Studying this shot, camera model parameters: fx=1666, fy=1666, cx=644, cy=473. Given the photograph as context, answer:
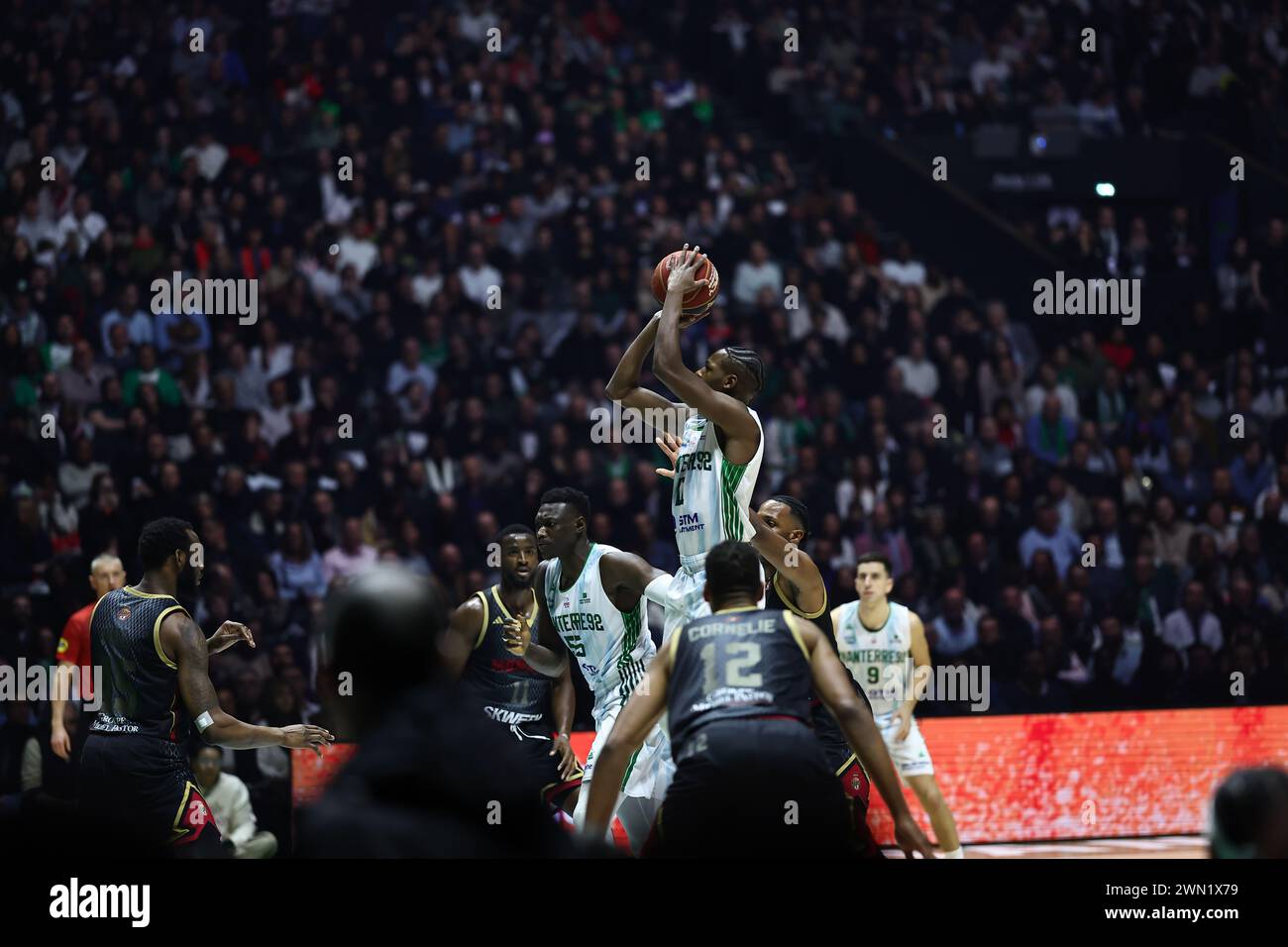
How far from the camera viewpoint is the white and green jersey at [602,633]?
772 centimetres

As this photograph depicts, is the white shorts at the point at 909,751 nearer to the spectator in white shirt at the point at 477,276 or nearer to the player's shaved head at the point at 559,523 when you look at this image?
the player's shaved head at the point at 559,523

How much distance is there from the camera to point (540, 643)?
8.00m

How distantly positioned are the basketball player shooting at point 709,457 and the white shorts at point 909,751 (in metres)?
2.95

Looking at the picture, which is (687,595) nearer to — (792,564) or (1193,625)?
(792,564)

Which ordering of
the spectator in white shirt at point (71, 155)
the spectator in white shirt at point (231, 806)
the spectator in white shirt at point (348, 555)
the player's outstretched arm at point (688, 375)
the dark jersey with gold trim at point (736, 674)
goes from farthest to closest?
the spectator in white shirt at point (71, 155) < the spectator in white shirt at point (348, 555) < the spectator in white shirt at point (231, 806) < the player's outstretched arm at point (688, 375) < the dark jersey with gold trim at point (736, 674)

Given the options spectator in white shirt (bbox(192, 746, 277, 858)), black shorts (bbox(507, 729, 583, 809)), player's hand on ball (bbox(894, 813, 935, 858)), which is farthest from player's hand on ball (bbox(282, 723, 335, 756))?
spectator in white shirt (bbox(192, 746, 277, 858))

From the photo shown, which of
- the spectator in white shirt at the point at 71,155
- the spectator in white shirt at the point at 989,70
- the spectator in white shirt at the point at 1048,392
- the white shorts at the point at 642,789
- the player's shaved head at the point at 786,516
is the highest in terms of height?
the spectator in white shirt at the point at 989,70

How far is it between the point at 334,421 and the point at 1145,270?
8653 millimetres

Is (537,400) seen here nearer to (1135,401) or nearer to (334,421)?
(334,421)

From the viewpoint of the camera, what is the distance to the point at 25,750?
32.7 ft

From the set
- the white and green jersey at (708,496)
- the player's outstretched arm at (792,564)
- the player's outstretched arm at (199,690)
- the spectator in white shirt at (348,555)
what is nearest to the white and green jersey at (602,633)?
the white and green jersey at (708,496)

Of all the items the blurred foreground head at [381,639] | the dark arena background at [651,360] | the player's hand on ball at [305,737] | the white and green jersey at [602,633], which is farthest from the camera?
the dark arena background at [651,360]

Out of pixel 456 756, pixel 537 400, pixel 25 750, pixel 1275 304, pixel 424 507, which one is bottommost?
pixel 25 750
